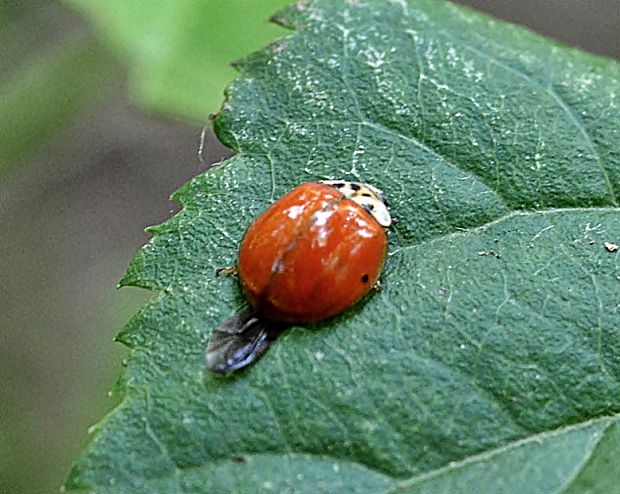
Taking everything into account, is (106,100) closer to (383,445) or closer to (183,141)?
(183,141)

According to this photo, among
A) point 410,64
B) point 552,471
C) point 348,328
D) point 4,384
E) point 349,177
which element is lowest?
point 4,384

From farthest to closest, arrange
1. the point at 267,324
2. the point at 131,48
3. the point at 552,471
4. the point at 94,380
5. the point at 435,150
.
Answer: the point at 94,380 → the point at 131,48 → the point at 435,150 → the point at 267,324 → the point at 552,471

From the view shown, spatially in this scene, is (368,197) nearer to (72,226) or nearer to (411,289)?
(411,289)

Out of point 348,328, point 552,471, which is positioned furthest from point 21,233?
point 552,471

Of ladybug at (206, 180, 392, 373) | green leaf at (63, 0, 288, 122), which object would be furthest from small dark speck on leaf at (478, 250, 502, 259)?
green leaf at (63, 0, 288, 122)

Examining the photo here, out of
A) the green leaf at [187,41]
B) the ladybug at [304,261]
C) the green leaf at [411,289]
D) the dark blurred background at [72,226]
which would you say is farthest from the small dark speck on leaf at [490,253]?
the dark blurred background at [72,226]

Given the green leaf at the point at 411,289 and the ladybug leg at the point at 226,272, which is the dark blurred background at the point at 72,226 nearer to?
the green leaf at the point at 411,289
